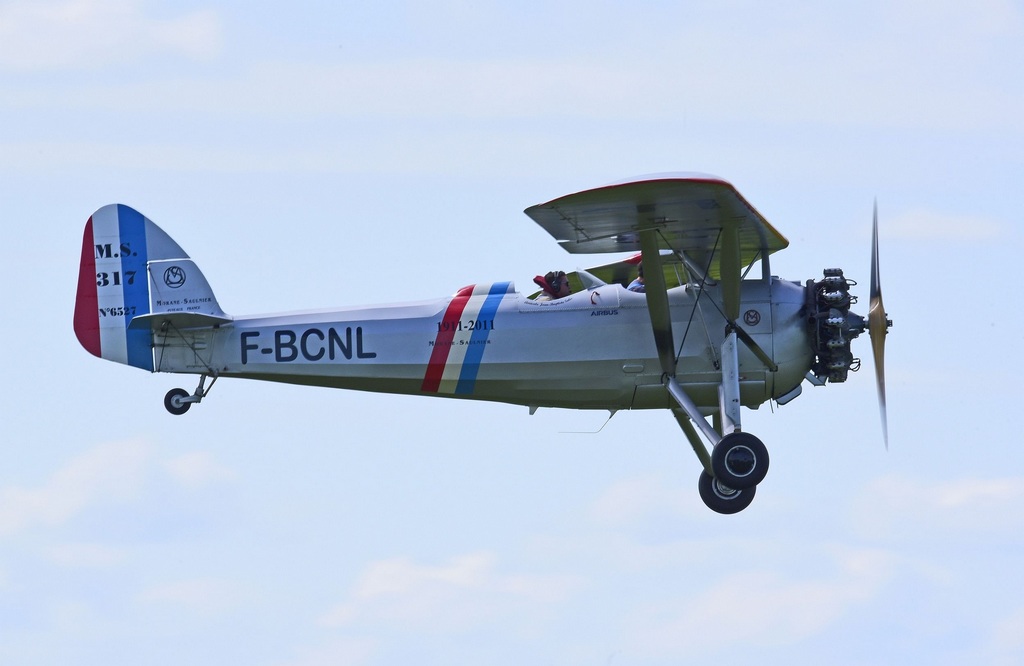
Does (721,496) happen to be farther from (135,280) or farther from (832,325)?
(135,280)

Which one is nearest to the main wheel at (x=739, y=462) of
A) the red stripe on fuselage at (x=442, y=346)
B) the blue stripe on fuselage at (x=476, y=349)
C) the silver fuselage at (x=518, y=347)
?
the silver fuselage at (x=518, y=347)

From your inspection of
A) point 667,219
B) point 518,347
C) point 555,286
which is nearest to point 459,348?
point 518,347

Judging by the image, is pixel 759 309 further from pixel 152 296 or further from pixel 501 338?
pixel 152 296

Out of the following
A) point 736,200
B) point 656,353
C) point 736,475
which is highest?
point 736,200

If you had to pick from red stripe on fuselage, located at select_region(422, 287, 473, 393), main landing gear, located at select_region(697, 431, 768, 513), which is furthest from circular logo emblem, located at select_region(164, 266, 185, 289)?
main landing gear, located at select_region(697, 431, 768, 513)

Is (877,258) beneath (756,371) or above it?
above

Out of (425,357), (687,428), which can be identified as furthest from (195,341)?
(687,428)

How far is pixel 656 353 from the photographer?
15180 millimetres

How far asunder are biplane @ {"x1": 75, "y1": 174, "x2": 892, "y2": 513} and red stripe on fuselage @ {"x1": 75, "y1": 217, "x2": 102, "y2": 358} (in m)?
0.24

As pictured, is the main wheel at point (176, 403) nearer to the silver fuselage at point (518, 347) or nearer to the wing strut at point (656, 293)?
the silver fuselage at point (518, 347)

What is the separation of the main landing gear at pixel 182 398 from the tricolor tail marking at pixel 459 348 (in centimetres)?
223

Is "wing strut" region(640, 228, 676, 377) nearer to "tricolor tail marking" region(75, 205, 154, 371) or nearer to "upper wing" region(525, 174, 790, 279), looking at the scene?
"upper wing" region(525, 174, 790, 279)

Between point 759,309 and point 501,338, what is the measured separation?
2.55 metres

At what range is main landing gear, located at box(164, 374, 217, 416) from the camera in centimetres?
1546
